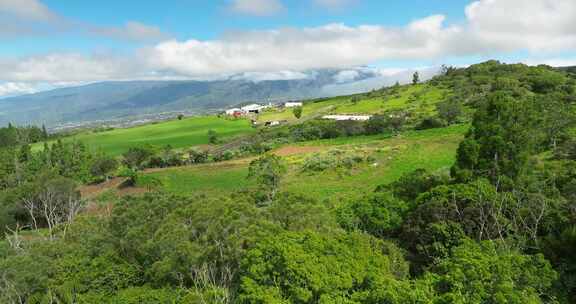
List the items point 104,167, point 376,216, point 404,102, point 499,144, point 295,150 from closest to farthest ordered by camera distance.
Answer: point 376,216 → point 499,144 → point 104,167 → point 295,150 → point 404,102

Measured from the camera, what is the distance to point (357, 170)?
6131 centimetres

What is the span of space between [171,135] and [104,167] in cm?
6521

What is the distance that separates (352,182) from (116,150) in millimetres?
84171

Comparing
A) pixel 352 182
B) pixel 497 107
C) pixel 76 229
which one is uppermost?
pixel 497 107

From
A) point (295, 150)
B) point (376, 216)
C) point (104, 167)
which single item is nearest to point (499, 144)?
point (376, 216)

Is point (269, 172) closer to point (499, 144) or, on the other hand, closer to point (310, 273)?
point (499, 144)

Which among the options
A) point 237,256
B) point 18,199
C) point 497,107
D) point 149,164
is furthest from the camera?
point 149,164

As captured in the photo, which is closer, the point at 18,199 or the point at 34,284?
the point at 34,284

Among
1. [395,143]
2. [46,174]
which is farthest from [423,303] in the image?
[395,143]

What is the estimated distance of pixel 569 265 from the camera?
69.8 ft

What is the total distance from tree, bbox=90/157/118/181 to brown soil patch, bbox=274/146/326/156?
31.7 metres

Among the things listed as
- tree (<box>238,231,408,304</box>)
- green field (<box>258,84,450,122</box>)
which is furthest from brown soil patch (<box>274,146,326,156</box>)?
Result: tree (<box>238,231,408,304</box>)

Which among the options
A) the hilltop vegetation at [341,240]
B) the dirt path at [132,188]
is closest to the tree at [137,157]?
the dirt path at [132,188]

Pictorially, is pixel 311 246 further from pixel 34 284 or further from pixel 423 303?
pixel 34 284
